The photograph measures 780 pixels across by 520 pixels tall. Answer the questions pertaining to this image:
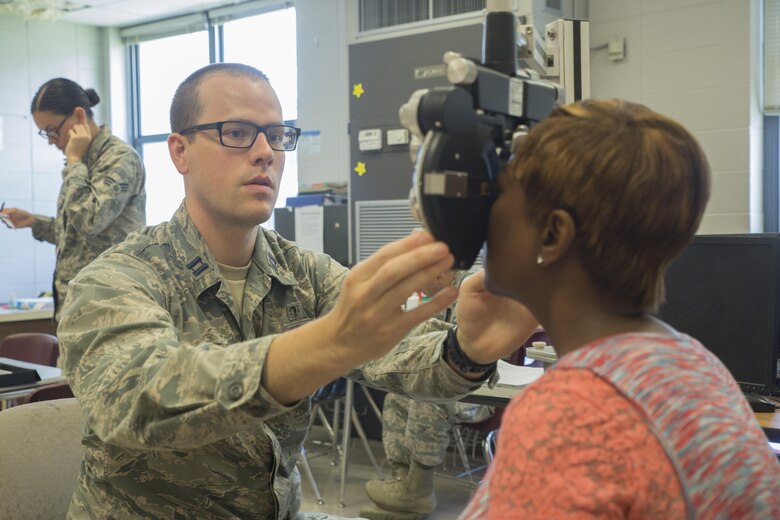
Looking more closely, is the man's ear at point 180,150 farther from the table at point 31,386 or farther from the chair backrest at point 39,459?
the table at point 31,386

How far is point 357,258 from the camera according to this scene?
4.50 metres

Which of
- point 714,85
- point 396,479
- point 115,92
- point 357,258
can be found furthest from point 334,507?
point 115,92

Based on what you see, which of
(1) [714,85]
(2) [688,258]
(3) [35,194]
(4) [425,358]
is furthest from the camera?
(3) [35,194]

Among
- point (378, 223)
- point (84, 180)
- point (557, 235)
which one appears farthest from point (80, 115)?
point (557, 235)

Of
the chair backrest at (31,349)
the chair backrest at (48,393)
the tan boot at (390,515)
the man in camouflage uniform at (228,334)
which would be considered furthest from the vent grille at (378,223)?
the man in camouflage uniform at (228,334)

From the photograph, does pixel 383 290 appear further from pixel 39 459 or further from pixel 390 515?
pixel 390 515

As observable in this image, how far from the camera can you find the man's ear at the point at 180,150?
1.50 meters

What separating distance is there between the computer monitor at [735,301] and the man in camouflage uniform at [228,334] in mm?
750

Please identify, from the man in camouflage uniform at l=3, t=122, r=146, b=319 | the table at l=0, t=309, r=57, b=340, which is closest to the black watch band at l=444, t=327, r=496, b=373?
the man in camouflage uniform at l=3, t=122, r=146, b=319

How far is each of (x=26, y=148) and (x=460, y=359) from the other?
267 inches

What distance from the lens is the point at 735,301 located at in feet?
5.96

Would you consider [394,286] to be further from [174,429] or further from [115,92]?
[115,92]

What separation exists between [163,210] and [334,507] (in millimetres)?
4673

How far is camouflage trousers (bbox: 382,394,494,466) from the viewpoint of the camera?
11.1 feet
